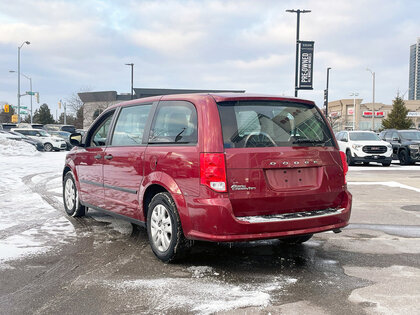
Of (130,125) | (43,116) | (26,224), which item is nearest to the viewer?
(130,125)

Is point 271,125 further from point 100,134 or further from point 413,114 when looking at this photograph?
point 413,114

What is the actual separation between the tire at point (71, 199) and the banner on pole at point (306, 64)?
19452 millimetres

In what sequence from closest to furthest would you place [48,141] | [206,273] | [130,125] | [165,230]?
[206,273] < [165,230] < [130,125] < [48,141]

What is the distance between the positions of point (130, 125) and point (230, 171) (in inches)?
74.1

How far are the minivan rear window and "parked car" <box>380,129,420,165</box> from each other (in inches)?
652

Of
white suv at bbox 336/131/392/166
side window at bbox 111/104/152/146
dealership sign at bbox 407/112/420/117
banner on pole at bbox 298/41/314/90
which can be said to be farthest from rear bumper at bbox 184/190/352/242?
dealership sign at bbox 407/112/420/117

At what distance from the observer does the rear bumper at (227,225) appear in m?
3.95

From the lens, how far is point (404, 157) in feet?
65.7

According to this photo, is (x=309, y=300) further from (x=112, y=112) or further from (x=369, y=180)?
(x=369, y=180)

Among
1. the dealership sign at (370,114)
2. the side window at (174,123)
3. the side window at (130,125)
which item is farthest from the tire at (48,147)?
the dealership sign at (370,114)

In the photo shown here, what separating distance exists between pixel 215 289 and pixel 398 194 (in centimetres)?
738

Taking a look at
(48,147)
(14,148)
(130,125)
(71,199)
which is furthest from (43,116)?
(130,125)

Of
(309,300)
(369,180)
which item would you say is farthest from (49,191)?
(369,180)

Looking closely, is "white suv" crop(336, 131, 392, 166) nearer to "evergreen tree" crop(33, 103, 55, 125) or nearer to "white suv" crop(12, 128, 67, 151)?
"white suv" crop(12, 128, 67, 151)
